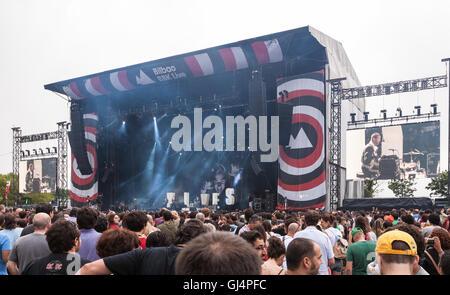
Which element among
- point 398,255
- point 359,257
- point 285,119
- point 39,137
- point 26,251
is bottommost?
point 359,257

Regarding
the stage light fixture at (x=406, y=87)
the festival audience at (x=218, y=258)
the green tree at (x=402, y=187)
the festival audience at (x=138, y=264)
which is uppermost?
the stage light fixture at (x=406, y=87)

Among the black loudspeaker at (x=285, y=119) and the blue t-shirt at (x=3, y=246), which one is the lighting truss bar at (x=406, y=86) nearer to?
the black loudspeaker at (x=285, y=119)

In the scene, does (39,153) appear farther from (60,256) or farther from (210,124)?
(60,256)

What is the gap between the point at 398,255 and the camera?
2.39 metres

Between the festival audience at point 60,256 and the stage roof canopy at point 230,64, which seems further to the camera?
the stage roof canopy at point 230,64

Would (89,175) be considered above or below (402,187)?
above

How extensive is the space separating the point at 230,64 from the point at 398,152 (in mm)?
9612

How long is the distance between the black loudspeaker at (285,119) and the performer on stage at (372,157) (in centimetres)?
421

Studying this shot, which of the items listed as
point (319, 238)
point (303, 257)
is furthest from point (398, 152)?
point (303, 257)

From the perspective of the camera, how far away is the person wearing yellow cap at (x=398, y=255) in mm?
2375

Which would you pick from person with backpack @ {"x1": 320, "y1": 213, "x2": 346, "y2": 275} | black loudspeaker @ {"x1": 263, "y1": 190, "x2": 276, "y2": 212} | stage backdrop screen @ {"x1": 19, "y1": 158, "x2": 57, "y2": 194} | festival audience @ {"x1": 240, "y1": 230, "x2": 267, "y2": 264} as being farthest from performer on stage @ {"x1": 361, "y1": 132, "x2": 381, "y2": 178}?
stage backdrop screen @ {"x1": 19, "y1": 158, "x2": 57, "y2": 194}

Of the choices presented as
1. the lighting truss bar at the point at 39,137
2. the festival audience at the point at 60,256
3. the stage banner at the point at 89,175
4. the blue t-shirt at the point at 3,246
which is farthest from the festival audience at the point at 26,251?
the lighting truss bar at the point at 39,137

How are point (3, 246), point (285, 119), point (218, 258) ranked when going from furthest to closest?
point (285, 119) < point (3, 246) < point (218, 258)
